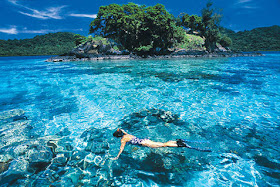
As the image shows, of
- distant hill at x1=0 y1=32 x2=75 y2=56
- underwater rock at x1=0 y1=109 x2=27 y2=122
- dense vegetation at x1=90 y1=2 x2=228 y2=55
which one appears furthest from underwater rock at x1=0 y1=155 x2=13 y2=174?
distant hill at x1=0 y1=32 x2=75 y2=56

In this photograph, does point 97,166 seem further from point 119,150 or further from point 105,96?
point 105,96

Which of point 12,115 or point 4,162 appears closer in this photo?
point 4,162

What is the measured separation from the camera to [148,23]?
1574 inches

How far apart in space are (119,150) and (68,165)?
1.42 metres

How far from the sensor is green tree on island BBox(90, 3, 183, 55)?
38.6 meters

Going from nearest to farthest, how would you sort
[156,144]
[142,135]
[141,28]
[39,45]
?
1. [156,144]
2. [142,135]
3. [141,28]
4. [39,45]

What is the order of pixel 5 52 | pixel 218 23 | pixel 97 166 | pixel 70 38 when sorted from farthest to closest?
1. pixel 70 38
2. pixel 5 52
3. pixel 218 23
4. pixel 97 166

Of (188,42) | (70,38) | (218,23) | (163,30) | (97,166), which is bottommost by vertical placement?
(97,166)

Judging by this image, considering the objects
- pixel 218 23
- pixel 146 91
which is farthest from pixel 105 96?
pixel 218 23

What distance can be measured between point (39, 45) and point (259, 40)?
150371 millimetres

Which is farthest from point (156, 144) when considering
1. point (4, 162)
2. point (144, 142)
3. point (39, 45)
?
point (39, 45)

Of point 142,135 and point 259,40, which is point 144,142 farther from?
point 259,40

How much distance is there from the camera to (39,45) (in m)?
99.4

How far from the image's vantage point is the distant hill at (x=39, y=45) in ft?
289
